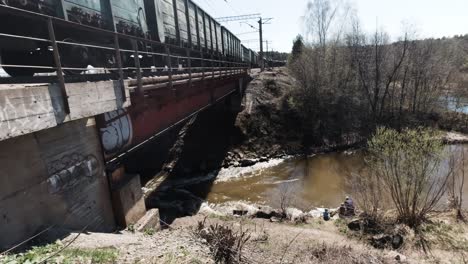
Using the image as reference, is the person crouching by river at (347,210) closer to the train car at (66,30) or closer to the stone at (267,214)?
the stone at (267,214)

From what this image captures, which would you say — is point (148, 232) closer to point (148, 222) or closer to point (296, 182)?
point (148, 222)

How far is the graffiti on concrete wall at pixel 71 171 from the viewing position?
5.24m

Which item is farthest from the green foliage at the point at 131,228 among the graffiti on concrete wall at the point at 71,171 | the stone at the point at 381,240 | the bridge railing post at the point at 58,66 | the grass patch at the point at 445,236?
the grass patch at the point at 445,236

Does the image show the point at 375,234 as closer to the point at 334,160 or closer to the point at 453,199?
the point at 453,199

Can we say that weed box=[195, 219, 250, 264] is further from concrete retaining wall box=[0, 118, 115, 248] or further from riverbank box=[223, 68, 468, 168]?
riverbank box=[223, 68, 468, 168]

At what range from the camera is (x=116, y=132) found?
7.11 metres

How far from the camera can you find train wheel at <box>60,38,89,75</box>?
810cm

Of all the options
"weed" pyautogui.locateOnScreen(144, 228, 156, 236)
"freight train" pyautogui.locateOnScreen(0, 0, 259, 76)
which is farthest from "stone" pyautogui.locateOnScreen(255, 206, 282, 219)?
"freight train" pyautogui.locateOnScreen(0, 0, 259, 76)

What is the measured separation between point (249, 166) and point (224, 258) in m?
16.7

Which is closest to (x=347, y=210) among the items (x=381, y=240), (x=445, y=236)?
(x=381, y=240)

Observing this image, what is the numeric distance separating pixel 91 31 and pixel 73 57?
9.60ft

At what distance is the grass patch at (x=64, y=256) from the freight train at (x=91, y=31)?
2.64 m

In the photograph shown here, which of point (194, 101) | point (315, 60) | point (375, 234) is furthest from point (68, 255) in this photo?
point (315, 60)

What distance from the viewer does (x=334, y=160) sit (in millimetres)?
23844
